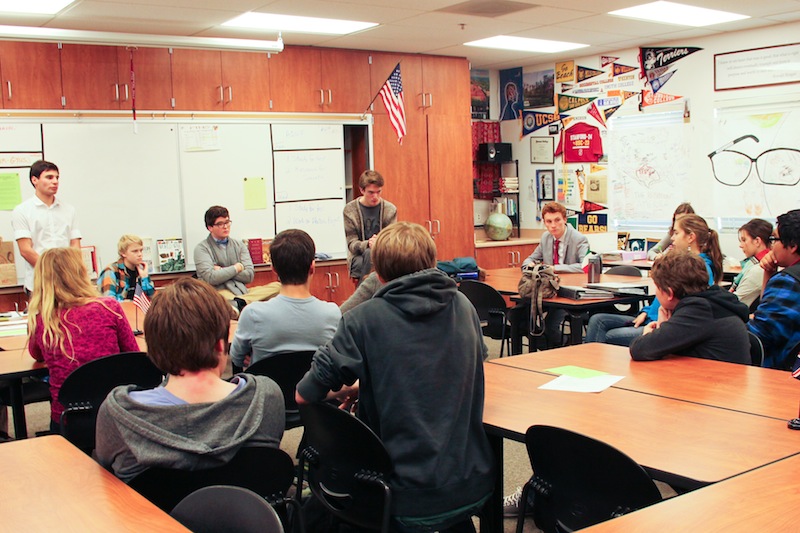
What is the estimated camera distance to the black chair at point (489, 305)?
5754mm

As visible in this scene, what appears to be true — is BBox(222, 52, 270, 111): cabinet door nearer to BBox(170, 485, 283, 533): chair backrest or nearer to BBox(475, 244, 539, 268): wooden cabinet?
BBox(475, 244, 539, 268): wooden cabinet

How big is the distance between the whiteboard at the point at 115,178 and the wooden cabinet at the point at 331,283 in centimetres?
149

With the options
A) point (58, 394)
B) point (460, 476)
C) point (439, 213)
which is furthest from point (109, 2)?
point (460, 476)

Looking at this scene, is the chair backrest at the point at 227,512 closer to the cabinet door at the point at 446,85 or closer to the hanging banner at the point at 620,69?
the cabinet door at the point at 446,85

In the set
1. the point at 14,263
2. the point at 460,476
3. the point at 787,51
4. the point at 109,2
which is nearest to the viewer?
the point at 460,476

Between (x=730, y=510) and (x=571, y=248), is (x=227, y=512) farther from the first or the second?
(x=571, y=248)

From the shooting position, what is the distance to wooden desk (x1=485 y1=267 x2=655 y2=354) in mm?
5293

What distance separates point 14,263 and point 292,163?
266 cm

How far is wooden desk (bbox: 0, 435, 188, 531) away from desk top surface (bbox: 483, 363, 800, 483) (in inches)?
42.9

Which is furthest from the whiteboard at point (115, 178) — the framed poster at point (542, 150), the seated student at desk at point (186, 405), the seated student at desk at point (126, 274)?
the seated student at desk at point (186, 405)

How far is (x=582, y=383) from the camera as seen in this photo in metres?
3.00

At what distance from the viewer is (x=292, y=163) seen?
26.2 feet

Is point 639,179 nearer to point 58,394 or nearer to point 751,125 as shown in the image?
point 751,125

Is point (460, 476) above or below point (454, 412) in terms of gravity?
below
